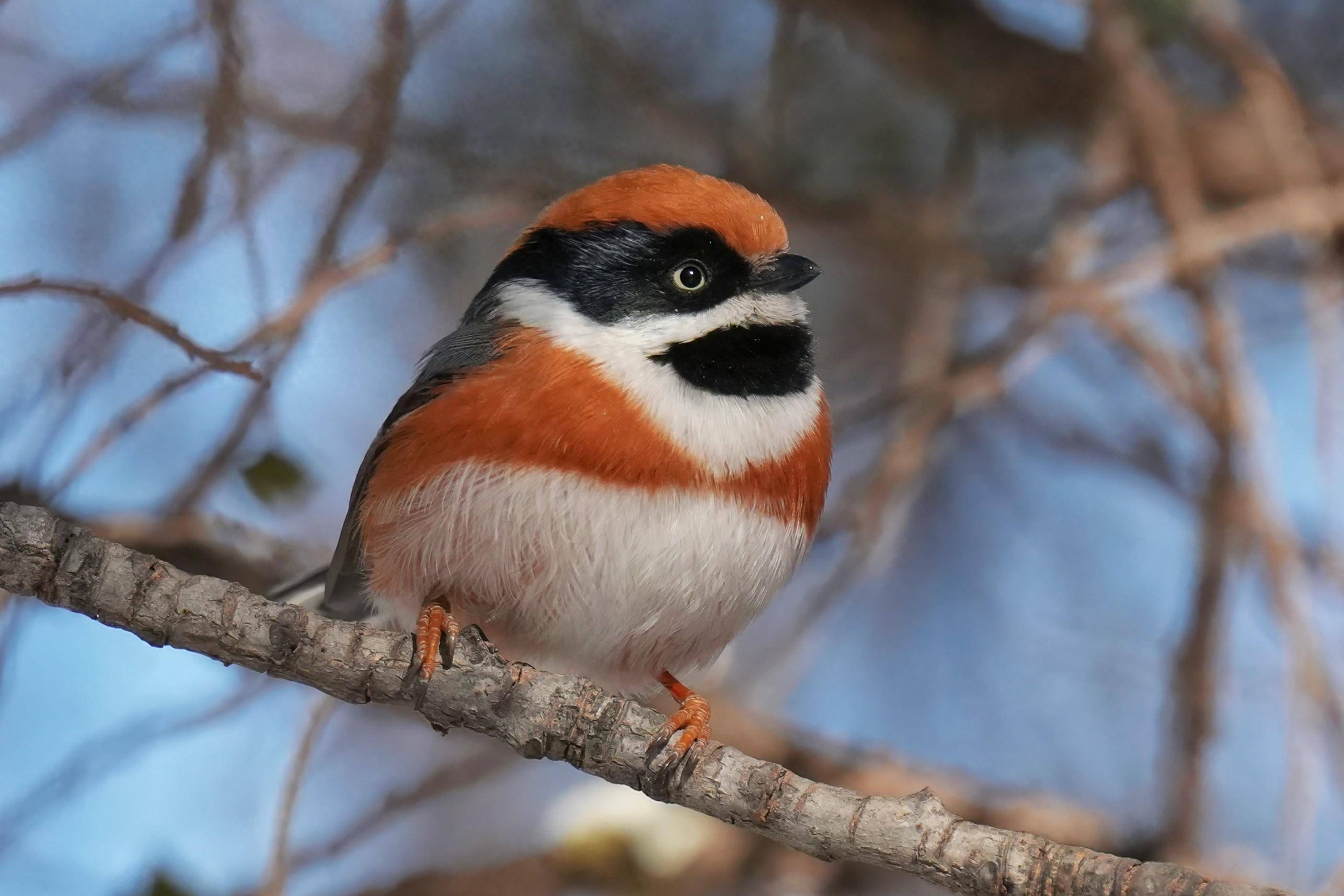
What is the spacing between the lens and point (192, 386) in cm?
272

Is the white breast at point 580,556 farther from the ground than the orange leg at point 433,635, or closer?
farther from the ground

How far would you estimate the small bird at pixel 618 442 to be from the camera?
2.64 meters

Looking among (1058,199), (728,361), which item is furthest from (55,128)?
(1058,199)

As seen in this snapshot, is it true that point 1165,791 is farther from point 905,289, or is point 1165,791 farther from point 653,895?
point 905,289

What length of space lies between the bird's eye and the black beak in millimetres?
108

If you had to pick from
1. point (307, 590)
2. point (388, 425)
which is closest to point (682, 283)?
point (388, 425)

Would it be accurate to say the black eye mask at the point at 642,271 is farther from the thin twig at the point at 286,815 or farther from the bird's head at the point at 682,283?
the thin twig at the point at 286,815

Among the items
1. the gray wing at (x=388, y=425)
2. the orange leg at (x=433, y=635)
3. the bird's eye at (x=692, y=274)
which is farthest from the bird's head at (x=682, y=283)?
the orange leg at (x=433, y=635)

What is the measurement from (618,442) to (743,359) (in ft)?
1.24

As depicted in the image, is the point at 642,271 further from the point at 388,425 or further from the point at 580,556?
the point at 388,425

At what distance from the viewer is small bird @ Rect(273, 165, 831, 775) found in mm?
2637

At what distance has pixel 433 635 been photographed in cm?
254

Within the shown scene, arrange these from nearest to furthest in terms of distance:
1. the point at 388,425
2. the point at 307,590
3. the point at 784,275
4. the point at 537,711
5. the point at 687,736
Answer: the point at 537,711 → the point at 687,736 → the point at 784,275 → the point at 388,425 → the point at 307,590

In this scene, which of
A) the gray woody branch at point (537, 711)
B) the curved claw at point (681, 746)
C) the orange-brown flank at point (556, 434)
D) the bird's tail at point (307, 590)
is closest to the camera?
the gray woody branch at point (537, 711)
